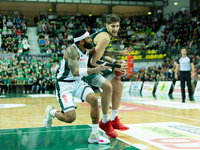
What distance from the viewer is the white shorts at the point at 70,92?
416 centimetres

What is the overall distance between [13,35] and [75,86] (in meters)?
23.5

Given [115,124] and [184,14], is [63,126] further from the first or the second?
[184,14]

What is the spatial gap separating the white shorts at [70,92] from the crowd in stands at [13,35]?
19847 mm

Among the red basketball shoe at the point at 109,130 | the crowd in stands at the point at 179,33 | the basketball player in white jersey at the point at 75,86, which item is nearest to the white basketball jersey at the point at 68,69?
the basketball player in white jersey at the point at 75,86

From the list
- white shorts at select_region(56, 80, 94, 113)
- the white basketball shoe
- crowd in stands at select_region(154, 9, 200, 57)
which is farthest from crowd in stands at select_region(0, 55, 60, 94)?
the white basketball shoe

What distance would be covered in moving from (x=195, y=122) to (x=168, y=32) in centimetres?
2335

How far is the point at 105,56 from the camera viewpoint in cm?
522

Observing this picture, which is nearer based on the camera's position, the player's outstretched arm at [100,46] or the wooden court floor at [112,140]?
the wooden court floor at [112,140]

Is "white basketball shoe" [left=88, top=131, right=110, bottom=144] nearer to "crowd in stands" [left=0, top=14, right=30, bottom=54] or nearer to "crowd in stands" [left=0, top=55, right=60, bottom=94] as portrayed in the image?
"crowd in stands" [left=0, top=55, right=60, bottom=94]

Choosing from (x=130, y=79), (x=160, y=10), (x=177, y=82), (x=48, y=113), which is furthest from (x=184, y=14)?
(x=48, y=113)

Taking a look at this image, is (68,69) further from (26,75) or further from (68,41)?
(68,41)

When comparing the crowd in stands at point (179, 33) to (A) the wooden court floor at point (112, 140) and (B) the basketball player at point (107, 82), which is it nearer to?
(A) the wooden court floor at point (112, 140)

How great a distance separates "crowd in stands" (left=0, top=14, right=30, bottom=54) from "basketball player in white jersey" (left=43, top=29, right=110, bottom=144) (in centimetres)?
1984

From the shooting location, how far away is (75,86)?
430cm
